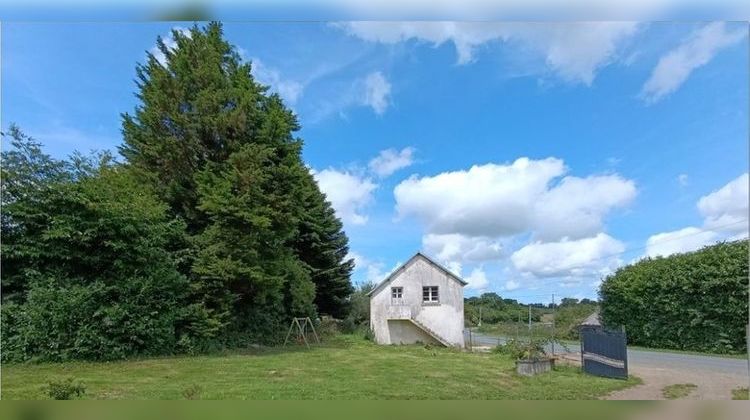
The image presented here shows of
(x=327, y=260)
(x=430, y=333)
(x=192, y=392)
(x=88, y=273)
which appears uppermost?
(x=327, y=260)

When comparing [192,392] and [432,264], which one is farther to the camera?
[432,264]

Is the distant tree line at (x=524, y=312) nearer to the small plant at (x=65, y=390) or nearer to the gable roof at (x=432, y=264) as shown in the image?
the gable roof at (x=432, y=264)

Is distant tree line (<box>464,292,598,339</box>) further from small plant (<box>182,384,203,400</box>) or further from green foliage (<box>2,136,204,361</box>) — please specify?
green foliage (<box>2,136,204,361</box>)

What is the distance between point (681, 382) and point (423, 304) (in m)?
4.14

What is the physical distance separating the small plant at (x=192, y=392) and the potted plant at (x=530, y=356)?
13.4 ft

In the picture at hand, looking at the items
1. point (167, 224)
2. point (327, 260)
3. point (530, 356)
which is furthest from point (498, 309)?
point (327, 260)

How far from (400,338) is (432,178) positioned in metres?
3.96

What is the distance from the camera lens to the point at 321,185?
1066 centimetres

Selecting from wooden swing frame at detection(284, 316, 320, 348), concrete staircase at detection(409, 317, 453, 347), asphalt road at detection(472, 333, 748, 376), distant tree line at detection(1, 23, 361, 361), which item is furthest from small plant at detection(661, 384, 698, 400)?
wooden swing frame at detection(284, 316, 320, 348)

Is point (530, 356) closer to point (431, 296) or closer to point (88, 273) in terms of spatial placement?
point (431, 296)

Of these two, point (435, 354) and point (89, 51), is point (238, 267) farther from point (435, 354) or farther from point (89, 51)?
point (89, 51)

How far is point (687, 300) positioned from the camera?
978 cm

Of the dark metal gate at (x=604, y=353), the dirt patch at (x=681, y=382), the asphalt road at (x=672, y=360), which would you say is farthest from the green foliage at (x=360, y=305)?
the dirt patch at (x=681, y=382)

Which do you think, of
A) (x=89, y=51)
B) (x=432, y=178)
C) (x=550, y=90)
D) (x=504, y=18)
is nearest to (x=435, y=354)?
(x=432, y=178)
